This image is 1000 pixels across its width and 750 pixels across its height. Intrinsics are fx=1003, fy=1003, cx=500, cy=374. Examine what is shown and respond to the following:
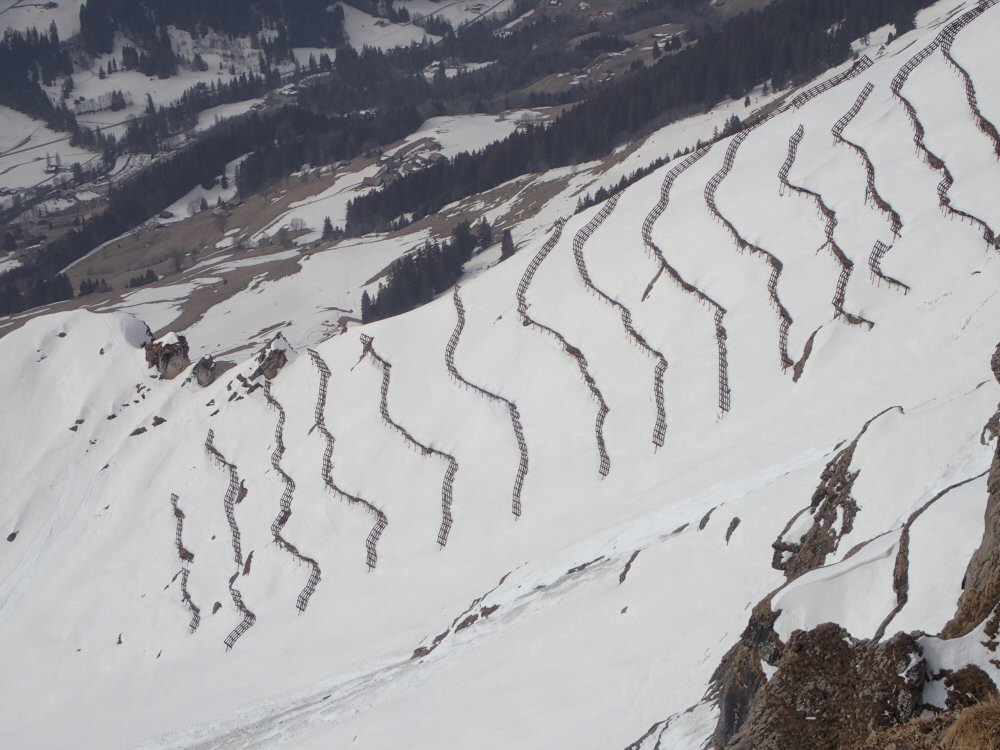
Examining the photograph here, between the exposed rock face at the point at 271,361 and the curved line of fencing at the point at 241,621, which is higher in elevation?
the exposed rock face at the point at 271,361

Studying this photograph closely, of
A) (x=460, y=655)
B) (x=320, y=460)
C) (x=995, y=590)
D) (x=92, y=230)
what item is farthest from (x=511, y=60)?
(x=995, y=590)

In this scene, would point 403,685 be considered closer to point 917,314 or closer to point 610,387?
point 610,387

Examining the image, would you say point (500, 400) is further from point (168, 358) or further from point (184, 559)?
point (168, 358)

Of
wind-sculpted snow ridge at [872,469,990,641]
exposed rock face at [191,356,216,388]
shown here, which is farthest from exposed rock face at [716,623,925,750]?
exposed rock face at [191,356,216,388]

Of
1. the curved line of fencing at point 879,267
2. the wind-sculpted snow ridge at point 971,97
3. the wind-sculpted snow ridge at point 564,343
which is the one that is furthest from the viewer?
the wind-sculpted snow ridge at point 971,97

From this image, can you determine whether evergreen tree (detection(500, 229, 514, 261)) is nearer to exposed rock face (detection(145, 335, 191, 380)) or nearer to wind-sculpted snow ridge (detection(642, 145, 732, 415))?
wind-sculpted snow ridge (detection(642, 145, 732, 415))

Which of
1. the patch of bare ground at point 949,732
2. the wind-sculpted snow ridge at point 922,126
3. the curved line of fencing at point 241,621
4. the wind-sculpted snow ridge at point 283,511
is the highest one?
Answer: the wind-sculpted snow ridge at point 922,126

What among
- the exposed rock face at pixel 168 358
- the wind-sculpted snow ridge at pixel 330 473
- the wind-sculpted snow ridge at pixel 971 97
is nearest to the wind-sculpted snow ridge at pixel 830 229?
the wind-sculpted snow ridge at pixel 971 97

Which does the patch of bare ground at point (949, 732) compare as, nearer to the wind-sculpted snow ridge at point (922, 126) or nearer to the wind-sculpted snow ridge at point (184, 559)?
the wind-sculpted snow ridge at point (922, 126)
